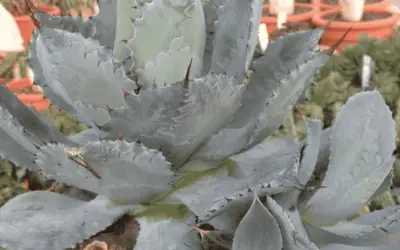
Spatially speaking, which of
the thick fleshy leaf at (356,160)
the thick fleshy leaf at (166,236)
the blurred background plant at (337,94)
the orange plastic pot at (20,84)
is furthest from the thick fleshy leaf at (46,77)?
the orange plastic pot at (20,84)

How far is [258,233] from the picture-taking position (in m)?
0.39

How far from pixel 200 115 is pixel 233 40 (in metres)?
0.10

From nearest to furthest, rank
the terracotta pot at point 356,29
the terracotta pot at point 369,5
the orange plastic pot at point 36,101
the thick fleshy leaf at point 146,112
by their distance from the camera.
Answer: the thick fleshy leaf at point 146,112
the orange plastic pot at point 36,101
the terracotta pot at point 356,29
the terracotta pot at point 369,5

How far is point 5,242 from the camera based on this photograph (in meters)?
0.40

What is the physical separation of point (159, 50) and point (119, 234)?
0.16 metres

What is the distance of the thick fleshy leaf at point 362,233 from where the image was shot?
46 cm

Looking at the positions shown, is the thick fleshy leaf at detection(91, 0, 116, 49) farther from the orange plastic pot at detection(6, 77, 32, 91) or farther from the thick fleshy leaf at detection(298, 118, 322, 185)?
the orange plastic pot at detection(6, 77, 32, 91)

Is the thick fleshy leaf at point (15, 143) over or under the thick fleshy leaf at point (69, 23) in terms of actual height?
under

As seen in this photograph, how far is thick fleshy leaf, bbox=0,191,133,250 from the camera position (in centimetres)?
41

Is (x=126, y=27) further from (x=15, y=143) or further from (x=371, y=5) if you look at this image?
(x=371, y=5)

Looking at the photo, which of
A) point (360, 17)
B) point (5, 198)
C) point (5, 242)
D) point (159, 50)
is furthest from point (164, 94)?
point (360, 17)

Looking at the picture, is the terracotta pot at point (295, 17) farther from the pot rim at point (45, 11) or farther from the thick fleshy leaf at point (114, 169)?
the thick fleshy leaf at point (114, 169)

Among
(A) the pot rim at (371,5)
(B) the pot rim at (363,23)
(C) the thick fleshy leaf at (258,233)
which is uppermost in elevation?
(C) the thick fleshy leaf at (258,233)

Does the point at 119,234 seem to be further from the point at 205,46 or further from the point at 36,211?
the point at 205,46
